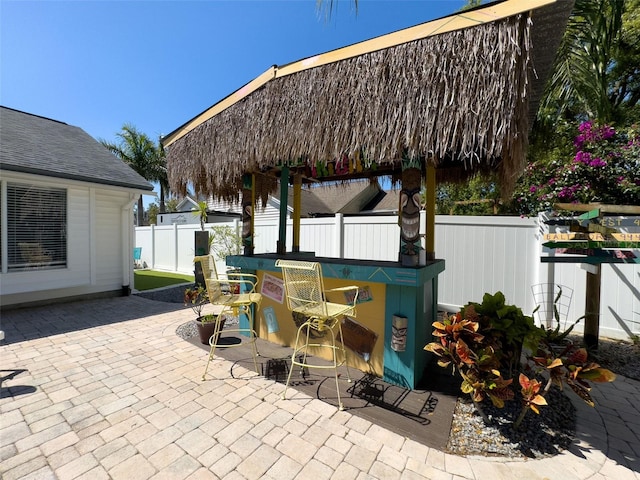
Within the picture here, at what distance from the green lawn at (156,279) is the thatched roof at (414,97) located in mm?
6129

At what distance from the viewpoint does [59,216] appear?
5.86 metres

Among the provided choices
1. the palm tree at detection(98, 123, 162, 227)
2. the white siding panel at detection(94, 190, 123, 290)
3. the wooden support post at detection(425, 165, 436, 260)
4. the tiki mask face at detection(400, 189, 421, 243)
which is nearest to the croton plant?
the tiki mask face at detection(400, 189, 421, 243)

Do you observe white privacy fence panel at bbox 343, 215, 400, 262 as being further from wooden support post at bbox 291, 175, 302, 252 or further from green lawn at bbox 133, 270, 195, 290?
green lawn at bbox 133, 270, 195, 290

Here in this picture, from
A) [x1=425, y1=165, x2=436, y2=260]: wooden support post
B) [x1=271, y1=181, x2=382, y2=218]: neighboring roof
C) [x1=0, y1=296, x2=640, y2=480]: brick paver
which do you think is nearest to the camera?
[x1=0, y1=296, x2=640, y2=480]: brick paver

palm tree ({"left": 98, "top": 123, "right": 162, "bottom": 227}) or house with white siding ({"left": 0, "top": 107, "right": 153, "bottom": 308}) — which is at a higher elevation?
palm tree ({"left": 98, "top": 123, "right": 162, "bottom": 227})

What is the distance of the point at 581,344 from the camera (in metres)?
3.82

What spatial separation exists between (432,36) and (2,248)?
773cm

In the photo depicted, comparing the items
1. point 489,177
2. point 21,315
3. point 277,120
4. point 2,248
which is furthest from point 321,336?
point 2,248

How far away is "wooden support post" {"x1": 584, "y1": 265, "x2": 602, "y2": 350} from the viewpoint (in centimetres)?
360

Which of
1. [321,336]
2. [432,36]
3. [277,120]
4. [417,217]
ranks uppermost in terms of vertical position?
[432,36]

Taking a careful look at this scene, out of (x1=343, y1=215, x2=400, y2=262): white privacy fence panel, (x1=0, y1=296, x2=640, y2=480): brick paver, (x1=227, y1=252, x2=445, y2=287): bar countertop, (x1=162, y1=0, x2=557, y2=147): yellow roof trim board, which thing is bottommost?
(x1=0, y1=296, x2=640, y2=480): brick paver

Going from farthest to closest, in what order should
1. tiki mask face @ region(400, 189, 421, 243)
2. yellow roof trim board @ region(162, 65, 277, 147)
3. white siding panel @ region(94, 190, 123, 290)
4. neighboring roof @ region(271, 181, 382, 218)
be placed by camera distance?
neighboring roof @ region(271, 181, 382, 218) → white siding panel @ region(94, 190, 123, 290) → yellow roof trim board @ region(162, 65, 277, 147) → tiki mask face @ region(400, 189, 421, 243)

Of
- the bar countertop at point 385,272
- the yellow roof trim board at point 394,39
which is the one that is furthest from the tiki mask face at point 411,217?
the yellow roof trim board at point 394,39

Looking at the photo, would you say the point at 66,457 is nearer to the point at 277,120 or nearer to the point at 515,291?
the point at 277,120
